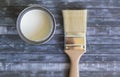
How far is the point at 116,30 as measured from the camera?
968 millimetres

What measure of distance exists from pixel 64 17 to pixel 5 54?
266 millimetres

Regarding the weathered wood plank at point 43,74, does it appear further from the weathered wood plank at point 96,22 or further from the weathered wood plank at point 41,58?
the weathered wood plank at point 96,22

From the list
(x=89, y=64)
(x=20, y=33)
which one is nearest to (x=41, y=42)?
(x=20, y=33)

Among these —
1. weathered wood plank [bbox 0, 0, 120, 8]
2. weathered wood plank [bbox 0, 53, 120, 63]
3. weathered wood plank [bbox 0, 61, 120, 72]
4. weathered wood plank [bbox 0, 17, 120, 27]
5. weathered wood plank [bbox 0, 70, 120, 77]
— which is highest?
weathered wood plank [bbox 0, 0, 120, 8]

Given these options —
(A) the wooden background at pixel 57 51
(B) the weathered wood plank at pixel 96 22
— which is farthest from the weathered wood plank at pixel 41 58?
(B) the weathered wood plank at pixel 96 22

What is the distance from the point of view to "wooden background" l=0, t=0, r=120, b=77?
96 cm

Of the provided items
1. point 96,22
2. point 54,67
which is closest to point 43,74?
point 54,67

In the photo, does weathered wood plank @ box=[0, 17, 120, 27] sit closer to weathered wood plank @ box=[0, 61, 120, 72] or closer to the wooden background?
the wooden background

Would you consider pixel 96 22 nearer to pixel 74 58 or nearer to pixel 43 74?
pixel 74 58

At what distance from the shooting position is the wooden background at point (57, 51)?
0.96 metres

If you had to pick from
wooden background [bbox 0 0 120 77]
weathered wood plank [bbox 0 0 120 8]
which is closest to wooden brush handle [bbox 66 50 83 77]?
wooden background [bbox 0 0 120 77]

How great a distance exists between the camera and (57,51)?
3.16 ft

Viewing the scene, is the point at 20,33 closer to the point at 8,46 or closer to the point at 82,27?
the point at 8,46

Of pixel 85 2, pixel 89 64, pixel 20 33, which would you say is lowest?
pixel 89 64
